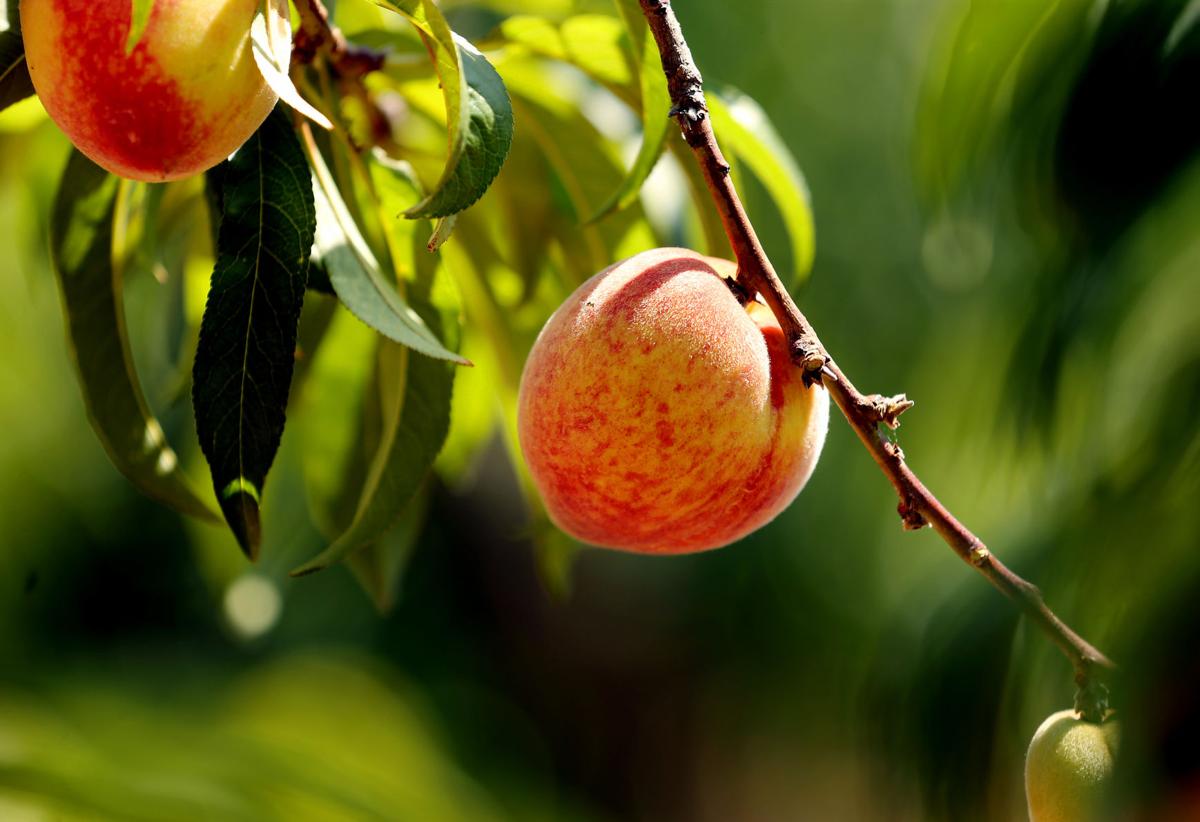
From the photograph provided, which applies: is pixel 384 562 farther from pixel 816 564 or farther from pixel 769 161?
pixel 816 564

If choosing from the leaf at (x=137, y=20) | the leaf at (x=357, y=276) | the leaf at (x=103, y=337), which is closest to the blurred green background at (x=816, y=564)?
the leaf at (x=103, y=337)

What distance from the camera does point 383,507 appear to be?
0.53m

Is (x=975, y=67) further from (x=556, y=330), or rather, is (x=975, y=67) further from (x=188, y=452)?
(x=188, y=452)

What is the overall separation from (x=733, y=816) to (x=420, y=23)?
84.6 inches

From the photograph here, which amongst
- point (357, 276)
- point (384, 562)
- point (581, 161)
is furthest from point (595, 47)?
point (384, 562)

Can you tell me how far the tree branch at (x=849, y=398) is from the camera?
0.41m

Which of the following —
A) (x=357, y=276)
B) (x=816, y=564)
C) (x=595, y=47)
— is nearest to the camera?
(x=357, y=276)

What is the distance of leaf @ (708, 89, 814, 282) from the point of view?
2.16 feet

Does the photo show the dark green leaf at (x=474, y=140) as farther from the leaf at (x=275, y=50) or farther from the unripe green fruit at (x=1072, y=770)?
the unripe green fruit at (x=1072, y=770)

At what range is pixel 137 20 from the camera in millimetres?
381

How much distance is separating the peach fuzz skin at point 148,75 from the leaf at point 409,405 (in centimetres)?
17

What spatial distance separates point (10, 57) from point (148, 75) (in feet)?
0.32

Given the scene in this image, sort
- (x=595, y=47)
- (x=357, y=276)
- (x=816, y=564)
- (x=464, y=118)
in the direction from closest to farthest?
(x=464, y=118)
(x=357, y=276)
(x=595, y=47)
(x=816, y=564)

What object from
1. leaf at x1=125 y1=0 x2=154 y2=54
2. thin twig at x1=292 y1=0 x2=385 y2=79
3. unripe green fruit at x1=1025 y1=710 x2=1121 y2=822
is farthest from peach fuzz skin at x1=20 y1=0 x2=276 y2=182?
unripe green fruit at x1=1025 y1=710 x2=1121 y2=822
